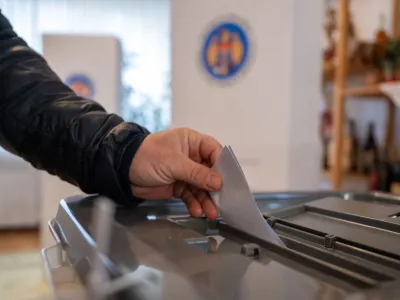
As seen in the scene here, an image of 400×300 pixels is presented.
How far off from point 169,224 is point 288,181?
0.96m

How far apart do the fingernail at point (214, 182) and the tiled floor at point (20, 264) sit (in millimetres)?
1361

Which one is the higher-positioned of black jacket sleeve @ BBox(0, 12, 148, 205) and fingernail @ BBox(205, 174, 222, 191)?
black jacket sleeve @ BBox(0, 12, 148, 205)

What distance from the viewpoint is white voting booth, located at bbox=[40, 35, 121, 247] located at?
2.42 m

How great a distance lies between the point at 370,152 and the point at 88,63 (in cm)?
149

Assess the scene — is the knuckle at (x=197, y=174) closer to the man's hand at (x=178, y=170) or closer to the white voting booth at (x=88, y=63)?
the man's hand at (x=178, y=170)

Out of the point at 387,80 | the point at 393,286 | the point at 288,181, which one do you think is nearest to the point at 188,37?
the point at 288,181

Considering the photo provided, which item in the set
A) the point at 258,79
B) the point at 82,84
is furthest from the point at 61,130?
the point at 82,84

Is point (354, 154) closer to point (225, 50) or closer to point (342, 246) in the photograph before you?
point (225, 50)

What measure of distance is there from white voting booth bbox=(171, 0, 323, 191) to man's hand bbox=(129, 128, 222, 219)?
817 millimetres

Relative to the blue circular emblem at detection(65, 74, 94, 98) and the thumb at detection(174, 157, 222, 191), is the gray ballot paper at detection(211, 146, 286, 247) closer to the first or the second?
the thumb at detection(174, 157, 222, 191)

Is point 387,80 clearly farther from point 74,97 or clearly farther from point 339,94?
point 74,97

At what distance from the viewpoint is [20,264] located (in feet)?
8.09

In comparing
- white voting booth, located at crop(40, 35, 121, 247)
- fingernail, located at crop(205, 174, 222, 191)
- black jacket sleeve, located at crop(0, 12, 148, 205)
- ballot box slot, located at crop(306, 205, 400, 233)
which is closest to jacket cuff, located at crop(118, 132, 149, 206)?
black jacket sleeve, located at crop(0, 12, 148, 205)

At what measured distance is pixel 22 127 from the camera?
0.63m
